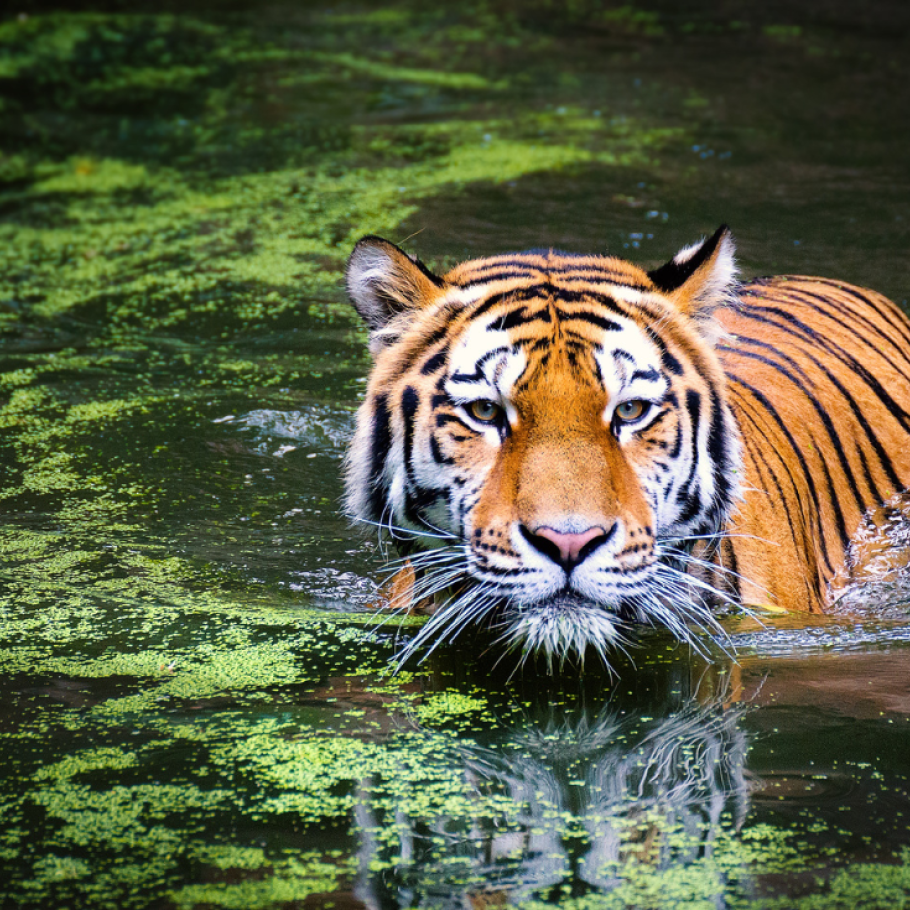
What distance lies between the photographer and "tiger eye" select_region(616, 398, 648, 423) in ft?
6.89

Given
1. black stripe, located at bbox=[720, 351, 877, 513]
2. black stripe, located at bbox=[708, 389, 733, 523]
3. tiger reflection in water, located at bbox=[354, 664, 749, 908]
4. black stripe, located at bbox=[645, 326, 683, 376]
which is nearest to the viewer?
tiger reflection in water, located at bbox=[354, 664, 749, 908]

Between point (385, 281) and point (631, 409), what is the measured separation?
55cm

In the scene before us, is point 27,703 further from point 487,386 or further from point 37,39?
point 37,39

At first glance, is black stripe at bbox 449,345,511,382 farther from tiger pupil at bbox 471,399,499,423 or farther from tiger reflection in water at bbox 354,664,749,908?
tiger reflection in water at bbox 354,664,749,908

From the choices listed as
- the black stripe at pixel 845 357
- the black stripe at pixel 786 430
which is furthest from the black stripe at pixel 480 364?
the black stripe at pixel 845 357

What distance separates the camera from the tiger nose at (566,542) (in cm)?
185

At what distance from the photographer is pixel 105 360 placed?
4.10m

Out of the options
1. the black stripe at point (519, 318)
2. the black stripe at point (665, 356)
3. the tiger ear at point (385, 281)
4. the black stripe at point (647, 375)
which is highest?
the tiger ear at point (385, 281)

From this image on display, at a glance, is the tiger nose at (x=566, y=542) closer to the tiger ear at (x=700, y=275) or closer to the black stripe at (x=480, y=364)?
the black stripe at (x=480, y=364)

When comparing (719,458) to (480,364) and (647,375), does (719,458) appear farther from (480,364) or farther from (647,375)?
(480,364)

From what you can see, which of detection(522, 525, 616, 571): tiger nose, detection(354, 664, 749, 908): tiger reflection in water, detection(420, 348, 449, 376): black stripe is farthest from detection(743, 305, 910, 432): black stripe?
detection(522, 525, 616, 571): tiger nose

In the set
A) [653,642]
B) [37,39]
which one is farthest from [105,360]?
[37,39]

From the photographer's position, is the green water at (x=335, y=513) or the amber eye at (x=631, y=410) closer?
the green water at (x=335, y=513)

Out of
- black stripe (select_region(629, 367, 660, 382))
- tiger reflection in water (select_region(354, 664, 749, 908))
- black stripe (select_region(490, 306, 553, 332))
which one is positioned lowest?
tiger reflection in water (select_region(354, 664, 749, 908))
